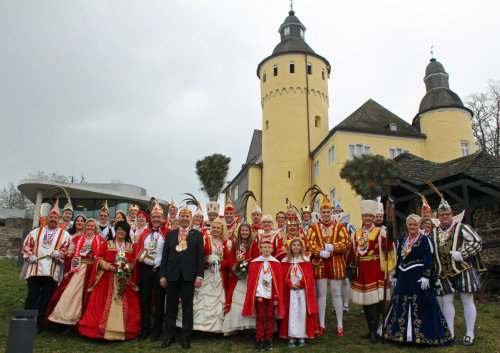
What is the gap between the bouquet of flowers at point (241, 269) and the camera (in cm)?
675

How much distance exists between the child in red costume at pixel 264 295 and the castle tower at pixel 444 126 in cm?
2495

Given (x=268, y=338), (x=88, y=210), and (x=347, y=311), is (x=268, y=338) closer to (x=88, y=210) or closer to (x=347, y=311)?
(x=347, y=311)

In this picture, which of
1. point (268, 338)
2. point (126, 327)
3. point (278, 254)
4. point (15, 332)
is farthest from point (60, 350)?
point (278, 254)

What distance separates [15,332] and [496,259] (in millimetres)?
14387

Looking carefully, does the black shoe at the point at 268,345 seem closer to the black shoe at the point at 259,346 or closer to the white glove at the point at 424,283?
the black shoe at the point at 259,346

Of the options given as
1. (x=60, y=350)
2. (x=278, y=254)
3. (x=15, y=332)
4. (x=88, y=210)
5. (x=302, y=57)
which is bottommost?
(x=60, y=350)

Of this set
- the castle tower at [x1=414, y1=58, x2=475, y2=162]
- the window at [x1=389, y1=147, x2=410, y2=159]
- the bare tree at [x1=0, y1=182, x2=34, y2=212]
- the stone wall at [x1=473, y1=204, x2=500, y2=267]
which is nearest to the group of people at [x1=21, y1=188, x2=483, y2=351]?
the stone wall at [x1=473, y1=204, x2=500, y2=267]

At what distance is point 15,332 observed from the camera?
459cm

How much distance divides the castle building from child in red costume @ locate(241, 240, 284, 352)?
20.2 meters

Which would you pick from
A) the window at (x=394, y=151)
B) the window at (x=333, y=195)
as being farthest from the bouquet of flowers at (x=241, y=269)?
the window at (x=394, y=151)

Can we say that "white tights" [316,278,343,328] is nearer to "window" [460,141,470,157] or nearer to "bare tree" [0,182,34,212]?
"window" [460,141,470,157]

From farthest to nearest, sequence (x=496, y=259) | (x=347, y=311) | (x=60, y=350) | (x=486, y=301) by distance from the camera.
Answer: (x=496, y=259)
(x=486, y=301)
(x=347, y=311)
(x=60, y=350)

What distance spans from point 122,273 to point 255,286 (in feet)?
7.39

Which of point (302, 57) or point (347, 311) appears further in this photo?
point (302, 57)
